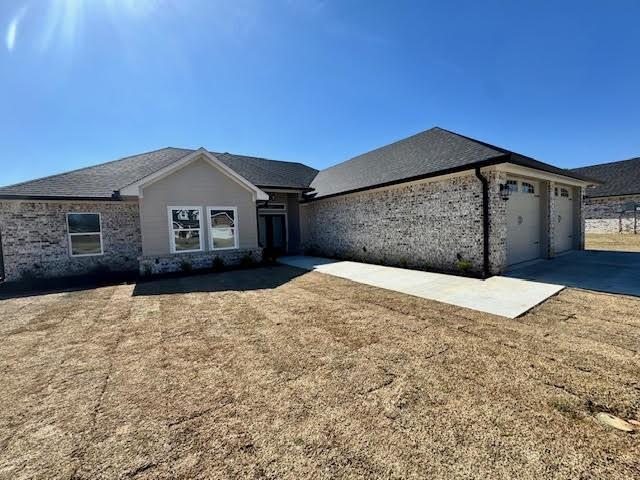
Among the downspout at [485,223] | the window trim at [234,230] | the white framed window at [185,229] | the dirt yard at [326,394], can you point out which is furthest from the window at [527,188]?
the white framed window at [185,229]

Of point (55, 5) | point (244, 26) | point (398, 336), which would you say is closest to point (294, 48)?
point (244, 26)

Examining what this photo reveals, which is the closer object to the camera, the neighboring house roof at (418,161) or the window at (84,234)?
the neighboring house roof at (418,161)

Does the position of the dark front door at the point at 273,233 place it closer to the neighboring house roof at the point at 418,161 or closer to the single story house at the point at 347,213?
the neighboring house roof at the point at 418,161

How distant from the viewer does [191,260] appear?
11398 millimetres

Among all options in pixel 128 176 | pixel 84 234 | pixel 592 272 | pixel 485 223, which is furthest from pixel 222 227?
pixel 592 272

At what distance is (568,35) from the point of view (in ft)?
32.0

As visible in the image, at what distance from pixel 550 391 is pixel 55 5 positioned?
12.2 metres

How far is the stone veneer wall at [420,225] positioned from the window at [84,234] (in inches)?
423

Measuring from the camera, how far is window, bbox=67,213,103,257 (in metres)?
11.5

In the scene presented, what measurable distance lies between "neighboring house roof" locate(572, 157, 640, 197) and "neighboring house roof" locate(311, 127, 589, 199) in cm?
1341

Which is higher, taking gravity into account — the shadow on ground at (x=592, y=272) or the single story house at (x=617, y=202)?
the single story house at (x=617, y=202)

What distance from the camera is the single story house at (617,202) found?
1972 centimetres

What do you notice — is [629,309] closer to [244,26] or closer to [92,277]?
[244,26]

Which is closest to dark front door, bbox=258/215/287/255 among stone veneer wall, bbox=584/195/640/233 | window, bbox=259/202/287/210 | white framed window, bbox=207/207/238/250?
window, bbox=259/202/287/210
